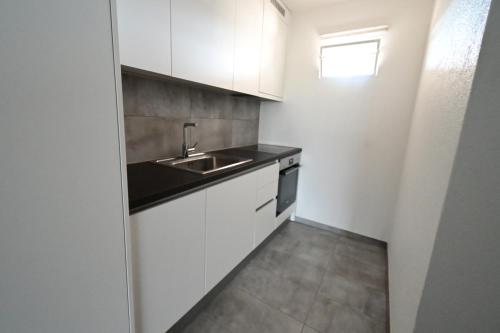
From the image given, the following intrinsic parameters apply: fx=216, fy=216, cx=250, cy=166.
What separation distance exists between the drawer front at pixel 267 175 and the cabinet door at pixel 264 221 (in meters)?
0.22

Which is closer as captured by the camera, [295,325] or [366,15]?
[295,325]

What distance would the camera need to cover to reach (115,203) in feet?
2.39

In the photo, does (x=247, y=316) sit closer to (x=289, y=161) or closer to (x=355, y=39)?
(x=289, y=161)

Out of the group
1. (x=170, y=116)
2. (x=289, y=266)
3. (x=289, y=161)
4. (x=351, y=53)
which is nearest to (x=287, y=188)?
(x=289, y=161)

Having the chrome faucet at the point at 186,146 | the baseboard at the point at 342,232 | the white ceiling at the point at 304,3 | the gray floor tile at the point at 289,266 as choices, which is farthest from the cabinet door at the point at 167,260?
the white ceiling at the point at 304,3

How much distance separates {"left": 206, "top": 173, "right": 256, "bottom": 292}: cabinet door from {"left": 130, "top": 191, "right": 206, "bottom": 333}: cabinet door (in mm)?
74

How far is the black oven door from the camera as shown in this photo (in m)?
2.26

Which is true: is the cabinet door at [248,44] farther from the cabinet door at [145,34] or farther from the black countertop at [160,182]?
the black countertop at [160,182]

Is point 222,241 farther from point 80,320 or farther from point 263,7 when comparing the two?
point 263,7

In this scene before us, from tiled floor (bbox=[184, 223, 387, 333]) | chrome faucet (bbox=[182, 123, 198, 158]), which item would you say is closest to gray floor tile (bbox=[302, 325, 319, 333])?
tiled floor (bbox=[184, 223, 387, 333])

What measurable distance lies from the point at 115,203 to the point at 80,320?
0.38 metres

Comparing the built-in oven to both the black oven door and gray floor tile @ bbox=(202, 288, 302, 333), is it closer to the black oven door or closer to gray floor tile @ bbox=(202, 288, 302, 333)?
the black oven door

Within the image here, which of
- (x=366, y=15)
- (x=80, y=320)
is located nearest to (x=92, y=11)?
(x=80, y=320)

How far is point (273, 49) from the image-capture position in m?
2.23
